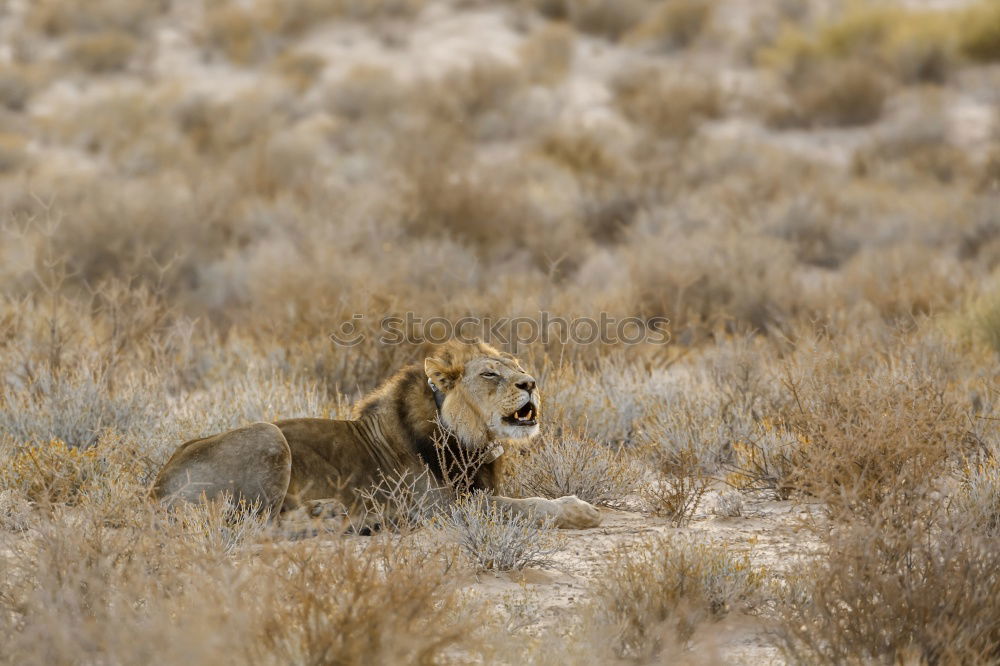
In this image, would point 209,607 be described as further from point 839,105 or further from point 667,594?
point 839,105

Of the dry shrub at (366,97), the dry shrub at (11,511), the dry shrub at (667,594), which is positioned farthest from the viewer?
the dry shrub at (366,97)

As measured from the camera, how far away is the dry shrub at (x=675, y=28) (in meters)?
27.8

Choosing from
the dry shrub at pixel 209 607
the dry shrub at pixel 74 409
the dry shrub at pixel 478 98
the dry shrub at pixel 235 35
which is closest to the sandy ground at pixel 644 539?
the dry shrub at pixel 209 607

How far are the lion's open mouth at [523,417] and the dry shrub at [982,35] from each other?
21.4 metres

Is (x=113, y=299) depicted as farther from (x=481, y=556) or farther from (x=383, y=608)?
(x=383, y=608)

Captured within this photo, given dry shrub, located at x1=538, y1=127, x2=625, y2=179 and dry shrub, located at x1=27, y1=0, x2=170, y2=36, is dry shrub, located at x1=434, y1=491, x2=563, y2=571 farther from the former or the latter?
dry shrub, located at x1=27, y1=0, x2=170, y2=36

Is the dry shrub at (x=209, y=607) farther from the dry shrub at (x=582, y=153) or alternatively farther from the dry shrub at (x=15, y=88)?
the dry shrub at (x=15, y=88)

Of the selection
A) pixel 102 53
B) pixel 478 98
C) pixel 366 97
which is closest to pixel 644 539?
pixel 478 98

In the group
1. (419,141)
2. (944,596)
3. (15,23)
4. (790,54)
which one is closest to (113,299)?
(944,596)

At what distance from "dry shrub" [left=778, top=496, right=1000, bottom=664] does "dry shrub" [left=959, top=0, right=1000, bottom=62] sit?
72.7 ft

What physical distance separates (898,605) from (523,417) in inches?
90.2

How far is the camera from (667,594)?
4.67 m

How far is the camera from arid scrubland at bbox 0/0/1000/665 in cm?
425

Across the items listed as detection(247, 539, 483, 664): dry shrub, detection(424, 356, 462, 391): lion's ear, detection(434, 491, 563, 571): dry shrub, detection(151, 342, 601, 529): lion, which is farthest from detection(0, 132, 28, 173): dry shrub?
detection(247, 539, 483, 664): dry shrub
